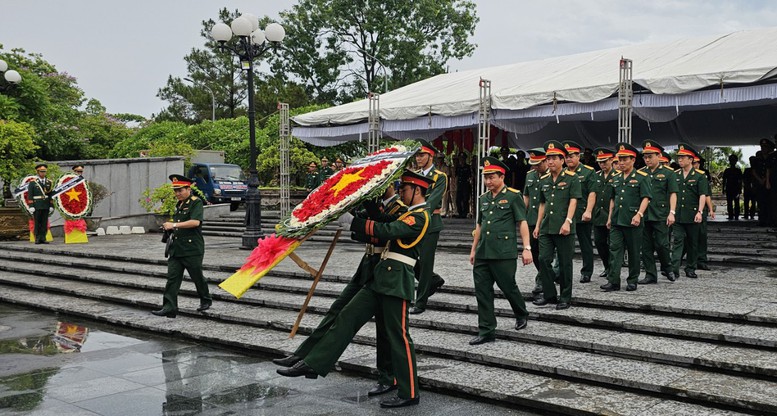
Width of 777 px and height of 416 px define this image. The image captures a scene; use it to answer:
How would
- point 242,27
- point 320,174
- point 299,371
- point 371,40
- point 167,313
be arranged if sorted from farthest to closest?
point 371,40
point 320,174
point 242,27
point 167,313
point 299,371

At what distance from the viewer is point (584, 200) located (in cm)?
888

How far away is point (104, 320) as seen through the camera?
9242mm

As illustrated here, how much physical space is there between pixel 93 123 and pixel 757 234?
35124 millimetres

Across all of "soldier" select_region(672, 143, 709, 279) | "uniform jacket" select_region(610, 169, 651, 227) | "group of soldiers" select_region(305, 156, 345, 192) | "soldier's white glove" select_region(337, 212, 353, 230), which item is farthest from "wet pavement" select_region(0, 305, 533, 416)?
"group of soldiers" select_region(305, 156, 345, 192)

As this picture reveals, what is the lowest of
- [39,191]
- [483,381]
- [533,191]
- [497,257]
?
[483,381]

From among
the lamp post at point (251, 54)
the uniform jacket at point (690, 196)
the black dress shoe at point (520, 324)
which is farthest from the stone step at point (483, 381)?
the lamp post at point (251, 54)

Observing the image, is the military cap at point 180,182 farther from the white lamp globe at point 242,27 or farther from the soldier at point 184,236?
the white lamp globe at point 242,27

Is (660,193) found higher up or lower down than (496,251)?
higher up

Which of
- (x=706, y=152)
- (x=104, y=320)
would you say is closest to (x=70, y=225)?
(x=104, y=320)

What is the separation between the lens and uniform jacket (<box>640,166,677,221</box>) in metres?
9.13

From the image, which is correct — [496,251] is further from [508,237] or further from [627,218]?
[627,218]

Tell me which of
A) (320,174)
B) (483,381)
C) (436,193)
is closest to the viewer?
(483,381)

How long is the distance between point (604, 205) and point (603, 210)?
3.3 inches

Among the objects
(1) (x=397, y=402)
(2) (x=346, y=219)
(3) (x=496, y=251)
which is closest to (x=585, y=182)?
(3) (x=496, y=251)
